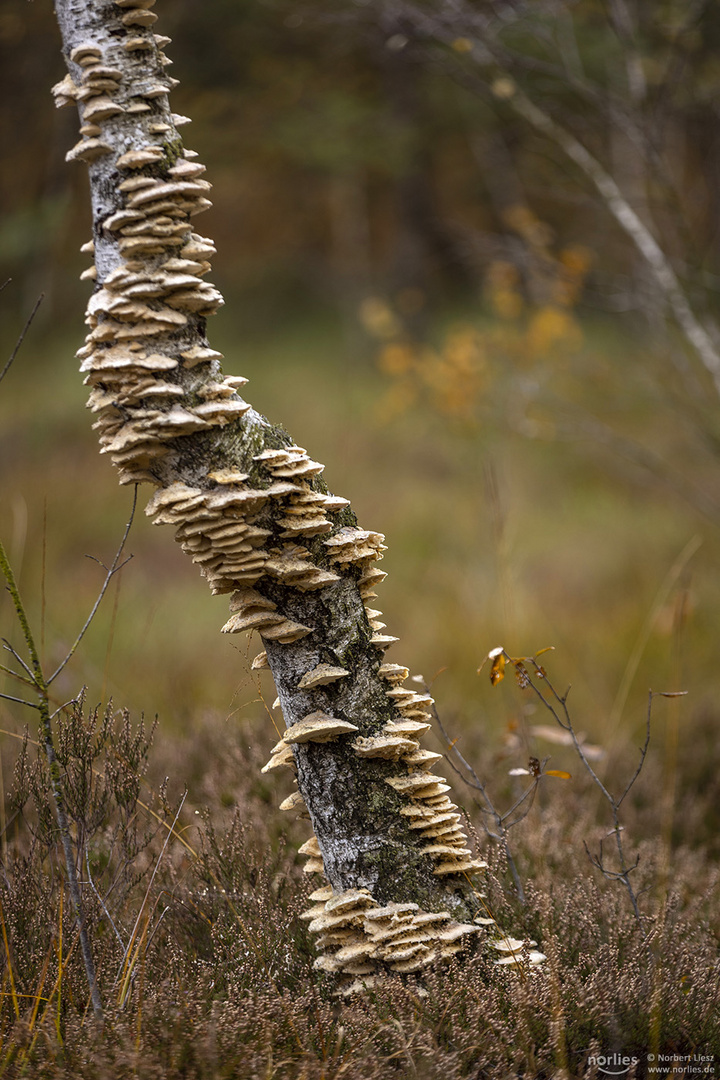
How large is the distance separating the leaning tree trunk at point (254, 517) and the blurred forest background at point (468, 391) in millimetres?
417

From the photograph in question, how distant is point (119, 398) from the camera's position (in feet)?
6.30

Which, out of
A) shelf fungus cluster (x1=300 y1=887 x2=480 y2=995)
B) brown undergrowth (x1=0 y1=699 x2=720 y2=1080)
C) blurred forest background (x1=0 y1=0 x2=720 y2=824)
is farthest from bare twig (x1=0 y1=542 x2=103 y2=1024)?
shelf fungus cluster (x1=300 y1=887 x2=480 y2=995)

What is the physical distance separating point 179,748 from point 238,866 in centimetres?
149

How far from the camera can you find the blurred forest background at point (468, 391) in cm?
507

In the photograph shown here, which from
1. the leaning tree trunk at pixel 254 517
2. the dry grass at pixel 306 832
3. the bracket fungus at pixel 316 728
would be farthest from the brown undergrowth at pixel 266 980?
the bracket fungus at pixel 316 728

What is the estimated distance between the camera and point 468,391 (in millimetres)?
8227

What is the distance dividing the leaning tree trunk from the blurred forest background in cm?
42

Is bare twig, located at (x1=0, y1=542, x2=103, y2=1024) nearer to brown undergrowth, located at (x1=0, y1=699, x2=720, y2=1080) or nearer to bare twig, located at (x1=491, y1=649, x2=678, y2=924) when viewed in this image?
brown undergrowth, located at (x1=0, y1=699, x2=720, y2=1080)

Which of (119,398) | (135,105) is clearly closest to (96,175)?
(135,105)

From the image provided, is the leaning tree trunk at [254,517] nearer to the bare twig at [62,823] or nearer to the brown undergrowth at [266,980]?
the brown undergrowth at [266,980]

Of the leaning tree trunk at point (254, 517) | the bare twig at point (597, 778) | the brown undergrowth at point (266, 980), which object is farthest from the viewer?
the bare twig at point (597, 778)

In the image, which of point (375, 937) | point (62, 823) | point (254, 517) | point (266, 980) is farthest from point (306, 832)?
point (254, 517)

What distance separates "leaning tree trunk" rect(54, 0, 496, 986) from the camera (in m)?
1.91

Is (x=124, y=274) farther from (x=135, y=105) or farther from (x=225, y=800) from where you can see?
(x=225, y=800)
